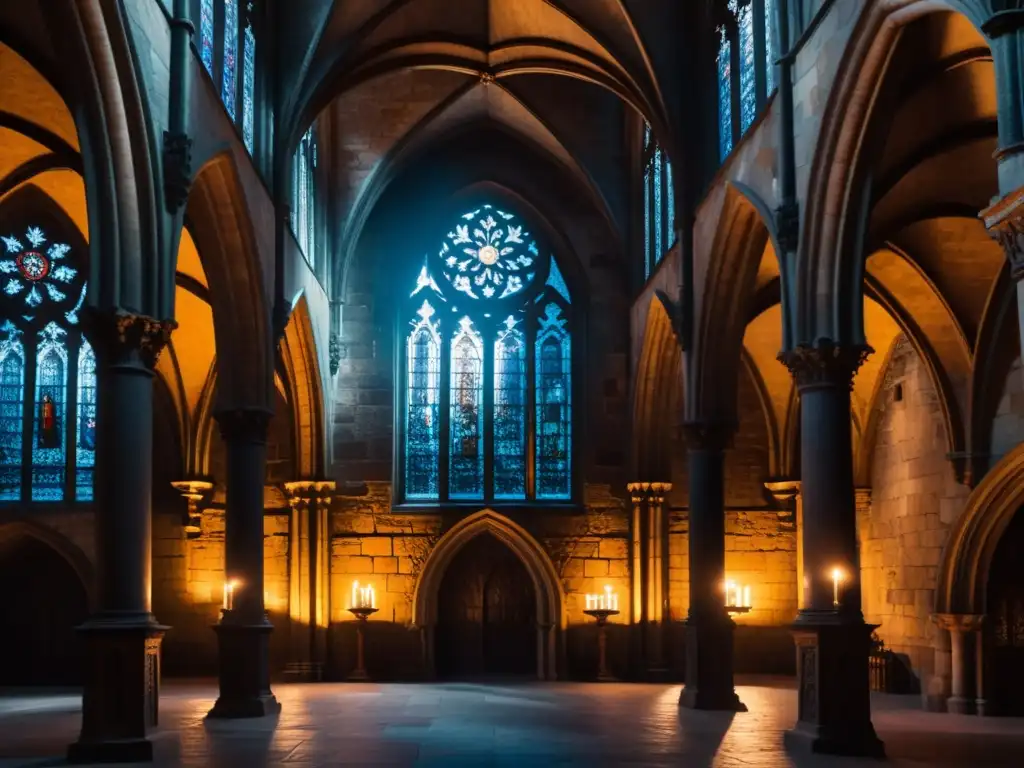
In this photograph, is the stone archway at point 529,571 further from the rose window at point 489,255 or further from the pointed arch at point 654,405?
the rose window at point 489,255

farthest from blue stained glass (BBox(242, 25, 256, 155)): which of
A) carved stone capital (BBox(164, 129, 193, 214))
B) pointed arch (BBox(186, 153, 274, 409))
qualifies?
carved stone capital (BBox(164, 129, 193, 214))

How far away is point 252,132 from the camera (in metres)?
17.7

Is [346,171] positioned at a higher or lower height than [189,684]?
higher

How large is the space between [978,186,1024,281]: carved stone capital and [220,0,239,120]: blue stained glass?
10042 mm

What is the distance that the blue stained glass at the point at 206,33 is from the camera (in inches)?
593

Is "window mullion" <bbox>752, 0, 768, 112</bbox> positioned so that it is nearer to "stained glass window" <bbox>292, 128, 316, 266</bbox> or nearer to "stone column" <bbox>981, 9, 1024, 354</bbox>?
"stone column" <bbox>981, 9, 1024, 354</bbox>

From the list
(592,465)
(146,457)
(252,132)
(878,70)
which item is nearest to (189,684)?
(592,465)

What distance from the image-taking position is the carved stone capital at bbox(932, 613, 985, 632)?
→ 16812 millimetres

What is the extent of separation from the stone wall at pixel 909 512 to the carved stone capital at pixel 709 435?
3.43 meters

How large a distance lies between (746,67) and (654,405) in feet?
24.8

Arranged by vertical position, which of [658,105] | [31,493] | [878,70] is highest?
[658,105]

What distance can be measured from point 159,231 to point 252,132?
5.32m

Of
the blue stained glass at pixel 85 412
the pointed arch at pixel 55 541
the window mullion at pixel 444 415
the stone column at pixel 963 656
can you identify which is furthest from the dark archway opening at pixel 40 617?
the stone column at pixel 963 656

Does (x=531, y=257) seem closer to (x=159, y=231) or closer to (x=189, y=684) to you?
(x=189, y=684)
